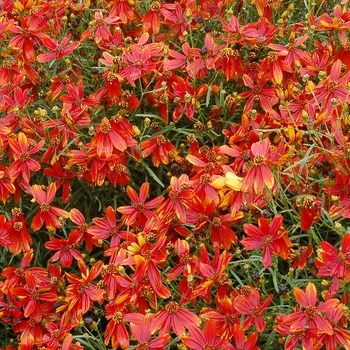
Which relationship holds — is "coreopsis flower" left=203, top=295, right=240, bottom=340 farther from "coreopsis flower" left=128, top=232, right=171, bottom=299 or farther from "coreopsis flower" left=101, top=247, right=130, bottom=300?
"coreopsis flower" left=101, top=247, right=130, bottom=300

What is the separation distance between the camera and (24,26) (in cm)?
203

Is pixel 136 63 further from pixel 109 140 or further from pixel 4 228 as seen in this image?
pixel 4 228

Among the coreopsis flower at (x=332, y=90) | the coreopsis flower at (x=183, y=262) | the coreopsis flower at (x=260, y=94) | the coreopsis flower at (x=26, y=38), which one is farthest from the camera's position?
the coreopsis flower at (x=26, y=38)

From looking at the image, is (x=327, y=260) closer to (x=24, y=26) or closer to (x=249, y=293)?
(x=249, y=293)

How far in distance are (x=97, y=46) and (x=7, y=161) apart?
413mm

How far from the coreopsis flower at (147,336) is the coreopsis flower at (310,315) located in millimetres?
238

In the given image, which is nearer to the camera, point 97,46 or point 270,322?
point 270,322

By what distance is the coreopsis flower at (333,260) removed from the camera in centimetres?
139

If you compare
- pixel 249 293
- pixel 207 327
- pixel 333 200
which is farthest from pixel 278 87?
pixel 207 327

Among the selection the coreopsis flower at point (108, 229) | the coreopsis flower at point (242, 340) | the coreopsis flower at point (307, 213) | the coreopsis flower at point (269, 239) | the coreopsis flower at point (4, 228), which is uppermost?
the coreopsis flower at point (307, 213)

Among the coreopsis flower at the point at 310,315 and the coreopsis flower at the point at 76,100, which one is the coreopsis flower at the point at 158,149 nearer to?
the coreopsis flower at the point at 76,100

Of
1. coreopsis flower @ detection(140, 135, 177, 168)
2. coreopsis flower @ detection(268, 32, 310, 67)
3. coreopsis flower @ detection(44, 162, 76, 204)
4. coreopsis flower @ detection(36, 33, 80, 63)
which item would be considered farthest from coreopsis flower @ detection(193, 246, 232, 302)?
coreopsis flower @ detection(36, 33, 80, 63)

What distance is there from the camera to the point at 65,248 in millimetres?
1795

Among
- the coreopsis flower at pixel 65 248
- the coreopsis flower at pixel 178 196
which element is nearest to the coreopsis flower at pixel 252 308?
the coreopsis flower at pixel 178 196
